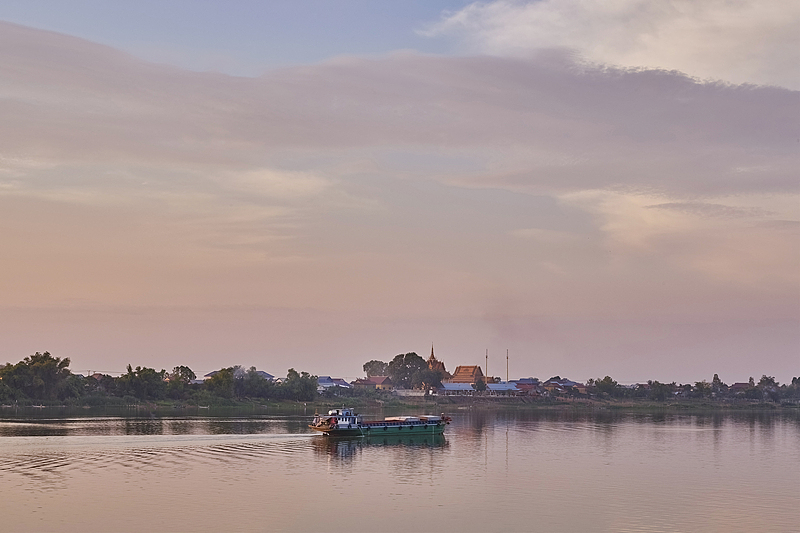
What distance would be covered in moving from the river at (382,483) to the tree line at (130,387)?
58756 mm

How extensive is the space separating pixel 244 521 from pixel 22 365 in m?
126

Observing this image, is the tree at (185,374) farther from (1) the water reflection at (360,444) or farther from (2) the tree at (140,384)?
(1) the water reflection at (360,444)

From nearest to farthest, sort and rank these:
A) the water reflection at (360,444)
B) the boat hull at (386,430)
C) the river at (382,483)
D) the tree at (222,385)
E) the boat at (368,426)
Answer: the river at (382,483), the water reflection at (360,444), the boat hull at (386,430), the boat at (368,426), the tree at (222,385)

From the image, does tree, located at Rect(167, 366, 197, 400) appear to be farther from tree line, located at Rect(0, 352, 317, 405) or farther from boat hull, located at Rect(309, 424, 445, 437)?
boat hull, located at Rect(309, 424, 445, 437)

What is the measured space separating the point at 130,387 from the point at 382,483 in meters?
118

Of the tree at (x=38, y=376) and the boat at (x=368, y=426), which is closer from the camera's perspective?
the boat at (x=368, y=426)

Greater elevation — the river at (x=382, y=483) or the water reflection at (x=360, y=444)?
the river at (x=382, y=483)

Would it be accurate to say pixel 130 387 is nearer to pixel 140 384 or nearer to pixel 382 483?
pixel 140 384

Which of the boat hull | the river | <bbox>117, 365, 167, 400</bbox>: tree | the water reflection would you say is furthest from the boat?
<bbox>117, 365, 167, 400</bbox>: tree

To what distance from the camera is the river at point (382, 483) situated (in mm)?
43531

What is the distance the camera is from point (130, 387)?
162 metres

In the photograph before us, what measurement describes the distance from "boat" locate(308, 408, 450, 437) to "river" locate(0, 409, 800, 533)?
2.71 meters

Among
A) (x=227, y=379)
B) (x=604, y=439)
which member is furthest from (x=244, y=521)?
(x=227, y=379)

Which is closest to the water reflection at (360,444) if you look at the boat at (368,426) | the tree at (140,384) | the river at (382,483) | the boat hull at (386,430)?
the river at (382,483)
